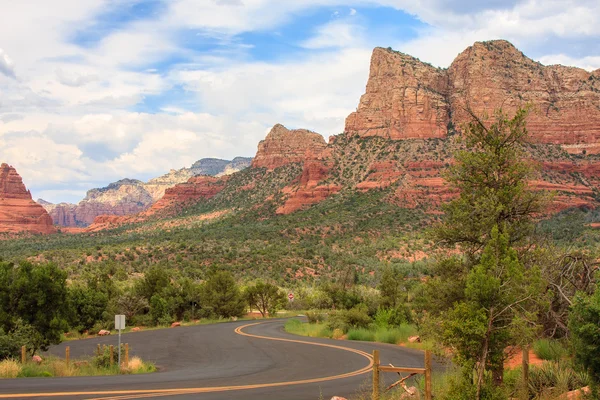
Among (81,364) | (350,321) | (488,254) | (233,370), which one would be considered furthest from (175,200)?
(488,254)

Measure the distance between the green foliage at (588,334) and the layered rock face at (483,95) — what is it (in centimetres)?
10391

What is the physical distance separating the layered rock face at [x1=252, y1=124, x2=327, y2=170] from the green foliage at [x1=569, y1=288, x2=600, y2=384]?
145914mm

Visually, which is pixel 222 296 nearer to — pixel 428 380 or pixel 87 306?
pixel 87 306

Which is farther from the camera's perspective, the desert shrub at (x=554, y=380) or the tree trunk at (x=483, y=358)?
the desert shrub at (x=554, y=380)

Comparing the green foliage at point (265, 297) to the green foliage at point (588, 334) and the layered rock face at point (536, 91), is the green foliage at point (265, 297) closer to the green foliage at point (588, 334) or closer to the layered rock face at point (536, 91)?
the green foliage at point (588, 334)

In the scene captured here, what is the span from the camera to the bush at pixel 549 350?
1581cm

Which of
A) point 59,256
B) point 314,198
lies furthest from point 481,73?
point 59,256

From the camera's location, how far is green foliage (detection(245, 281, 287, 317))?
56.0 metres

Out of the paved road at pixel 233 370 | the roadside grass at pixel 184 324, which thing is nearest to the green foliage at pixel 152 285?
the roadside grass at pixel 184 324

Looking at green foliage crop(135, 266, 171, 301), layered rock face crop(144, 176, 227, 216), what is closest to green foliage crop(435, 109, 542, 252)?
green foliage crop(135, 266, 171, 301)

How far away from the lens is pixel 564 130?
4535 inches

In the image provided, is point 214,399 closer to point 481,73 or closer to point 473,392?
point 473,392

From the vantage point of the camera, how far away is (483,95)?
381 ft

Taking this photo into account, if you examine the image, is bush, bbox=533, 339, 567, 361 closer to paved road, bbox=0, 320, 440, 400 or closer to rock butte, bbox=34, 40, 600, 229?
paved road, bbox=0, 320, 440, 400
